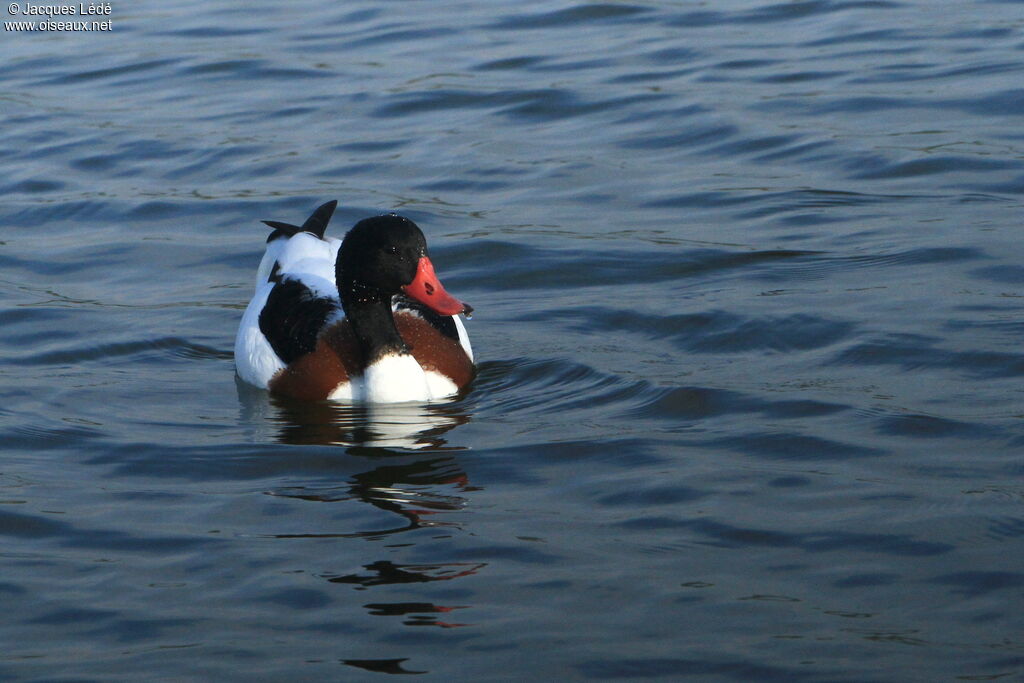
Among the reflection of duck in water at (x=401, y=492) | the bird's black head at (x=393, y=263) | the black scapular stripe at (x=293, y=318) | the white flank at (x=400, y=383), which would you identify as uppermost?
the bird's black head at (x=393, y=263)

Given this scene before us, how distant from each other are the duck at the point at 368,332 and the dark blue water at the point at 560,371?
0.17 meters

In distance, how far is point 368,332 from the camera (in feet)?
23.4

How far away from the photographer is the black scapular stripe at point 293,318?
7.24 metres

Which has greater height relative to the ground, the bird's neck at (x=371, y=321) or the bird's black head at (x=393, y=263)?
the bird's black head at (x=393, y=263)

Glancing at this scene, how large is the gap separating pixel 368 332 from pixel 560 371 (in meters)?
0.91

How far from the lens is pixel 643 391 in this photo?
657cm

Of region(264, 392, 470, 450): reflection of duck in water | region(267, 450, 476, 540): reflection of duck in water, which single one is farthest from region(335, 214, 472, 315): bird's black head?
region(267, 450, 476, 540): reflection of duck in water

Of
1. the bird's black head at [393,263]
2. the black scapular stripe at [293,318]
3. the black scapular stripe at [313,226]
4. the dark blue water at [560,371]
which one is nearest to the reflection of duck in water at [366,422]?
the dark blue water at [560,371]

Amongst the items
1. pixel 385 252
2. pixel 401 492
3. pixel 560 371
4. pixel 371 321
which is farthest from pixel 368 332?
pixel 401 492

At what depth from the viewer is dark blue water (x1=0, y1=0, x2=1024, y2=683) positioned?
14.8 feet

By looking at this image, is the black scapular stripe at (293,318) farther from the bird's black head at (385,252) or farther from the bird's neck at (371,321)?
the bird's black head at (385,252)

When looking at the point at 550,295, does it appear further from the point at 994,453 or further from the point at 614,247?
the point at 994,453

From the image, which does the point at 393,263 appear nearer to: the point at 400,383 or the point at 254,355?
the point at 400,383

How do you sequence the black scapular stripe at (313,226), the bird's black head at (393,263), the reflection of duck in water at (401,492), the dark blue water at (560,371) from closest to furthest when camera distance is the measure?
the dark blue water at (560,371) → the reflection of duck in water at (401,492) → the bird's black head at (393,263) → the black scapular stripe at (313,226)
